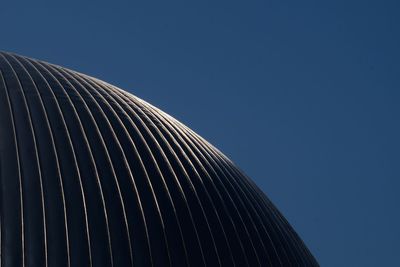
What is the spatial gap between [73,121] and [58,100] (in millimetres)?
1036

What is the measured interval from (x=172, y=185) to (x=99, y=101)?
11.6 ft

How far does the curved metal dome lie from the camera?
31172 mm

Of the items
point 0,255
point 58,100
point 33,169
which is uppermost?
point 58,100

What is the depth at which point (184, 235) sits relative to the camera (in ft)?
111

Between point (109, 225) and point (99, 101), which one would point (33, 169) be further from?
point (99, 101)

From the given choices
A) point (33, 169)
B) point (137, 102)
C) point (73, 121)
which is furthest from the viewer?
point (137, 102)

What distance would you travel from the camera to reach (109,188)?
109 feet

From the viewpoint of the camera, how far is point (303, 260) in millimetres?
40094

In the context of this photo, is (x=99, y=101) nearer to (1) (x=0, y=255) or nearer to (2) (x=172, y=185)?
(2) (x=172, y=185)

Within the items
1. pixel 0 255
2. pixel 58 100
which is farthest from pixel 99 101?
pixel 0 255

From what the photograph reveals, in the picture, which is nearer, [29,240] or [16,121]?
[29,240]

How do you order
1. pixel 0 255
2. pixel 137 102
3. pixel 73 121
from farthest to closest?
pixel 137 102
pixel 73 121
pixel 0 255

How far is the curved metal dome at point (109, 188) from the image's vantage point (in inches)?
1227

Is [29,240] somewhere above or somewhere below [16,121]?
below
